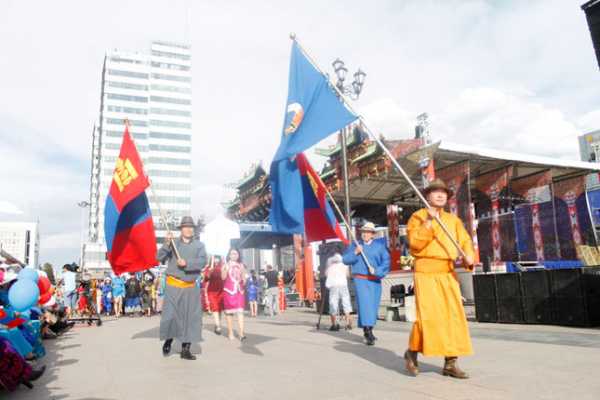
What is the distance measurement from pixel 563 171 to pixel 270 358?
17.7m

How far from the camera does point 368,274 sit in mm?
7336

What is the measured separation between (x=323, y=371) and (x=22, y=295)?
2958 millimetres

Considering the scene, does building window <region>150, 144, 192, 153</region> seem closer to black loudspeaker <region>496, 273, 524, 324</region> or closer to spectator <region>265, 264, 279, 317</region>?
spectator <region>265, 264, 279, 317</region>

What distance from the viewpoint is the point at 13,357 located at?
4145 millimetres

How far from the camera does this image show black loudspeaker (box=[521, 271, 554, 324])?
8.83m

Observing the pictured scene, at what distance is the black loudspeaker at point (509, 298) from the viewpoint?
9.33 m

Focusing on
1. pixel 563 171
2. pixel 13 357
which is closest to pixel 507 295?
pixel 13 357

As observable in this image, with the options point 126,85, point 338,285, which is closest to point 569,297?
point 338,285

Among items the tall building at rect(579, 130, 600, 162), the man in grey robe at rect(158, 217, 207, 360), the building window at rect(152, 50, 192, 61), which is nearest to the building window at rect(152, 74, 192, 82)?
the building window at rect(152, 50, 192, 61)

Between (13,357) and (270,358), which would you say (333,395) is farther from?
(13,357)

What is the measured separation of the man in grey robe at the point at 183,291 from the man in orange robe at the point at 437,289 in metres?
3.03

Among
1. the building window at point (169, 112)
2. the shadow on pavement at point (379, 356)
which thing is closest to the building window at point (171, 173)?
the building window at point (169, 112)

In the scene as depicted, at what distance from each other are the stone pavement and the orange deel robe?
0.33 meters

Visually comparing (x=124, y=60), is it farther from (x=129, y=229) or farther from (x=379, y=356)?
(x=379, y=356)
